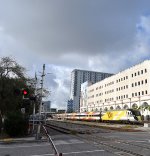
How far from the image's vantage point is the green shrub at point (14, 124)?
28955 millimetres

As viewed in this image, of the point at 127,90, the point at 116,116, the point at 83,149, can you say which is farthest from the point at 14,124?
the point at 127,90

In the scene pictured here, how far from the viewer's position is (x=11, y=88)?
3575 cm

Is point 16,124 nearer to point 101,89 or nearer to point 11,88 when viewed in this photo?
point 11,88

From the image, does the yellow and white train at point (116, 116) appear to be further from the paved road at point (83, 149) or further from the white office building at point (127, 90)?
the paved road at point (83, 149)

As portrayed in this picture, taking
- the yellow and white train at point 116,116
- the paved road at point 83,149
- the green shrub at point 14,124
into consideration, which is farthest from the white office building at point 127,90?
the paved road at point 83,149

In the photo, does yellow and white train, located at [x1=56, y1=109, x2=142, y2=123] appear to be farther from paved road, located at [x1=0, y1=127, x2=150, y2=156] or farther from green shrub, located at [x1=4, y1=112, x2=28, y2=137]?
paved road, located at [x1=0, y1=127, x2=150, y2=156]

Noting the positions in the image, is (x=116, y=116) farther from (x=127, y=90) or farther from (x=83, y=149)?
(x=83, y=149)

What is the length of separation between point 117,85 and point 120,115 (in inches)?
2490

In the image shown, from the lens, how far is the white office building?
11324 centimetres

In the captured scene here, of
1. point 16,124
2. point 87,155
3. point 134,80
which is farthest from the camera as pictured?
point 134,80

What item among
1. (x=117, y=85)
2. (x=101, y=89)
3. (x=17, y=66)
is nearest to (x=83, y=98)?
(x=101, y=89)

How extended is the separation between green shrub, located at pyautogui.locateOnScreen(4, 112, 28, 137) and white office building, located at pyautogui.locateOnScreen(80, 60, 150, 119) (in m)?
74.5

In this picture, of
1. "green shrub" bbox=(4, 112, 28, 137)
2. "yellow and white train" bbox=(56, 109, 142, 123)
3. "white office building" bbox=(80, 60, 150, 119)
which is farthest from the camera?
"white office building" bbox=(80, 60, 150, 119)

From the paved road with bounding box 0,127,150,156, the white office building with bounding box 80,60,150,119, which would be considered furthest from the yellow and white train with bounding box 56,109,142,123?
the paved road with bounding box 0,127,150,156
